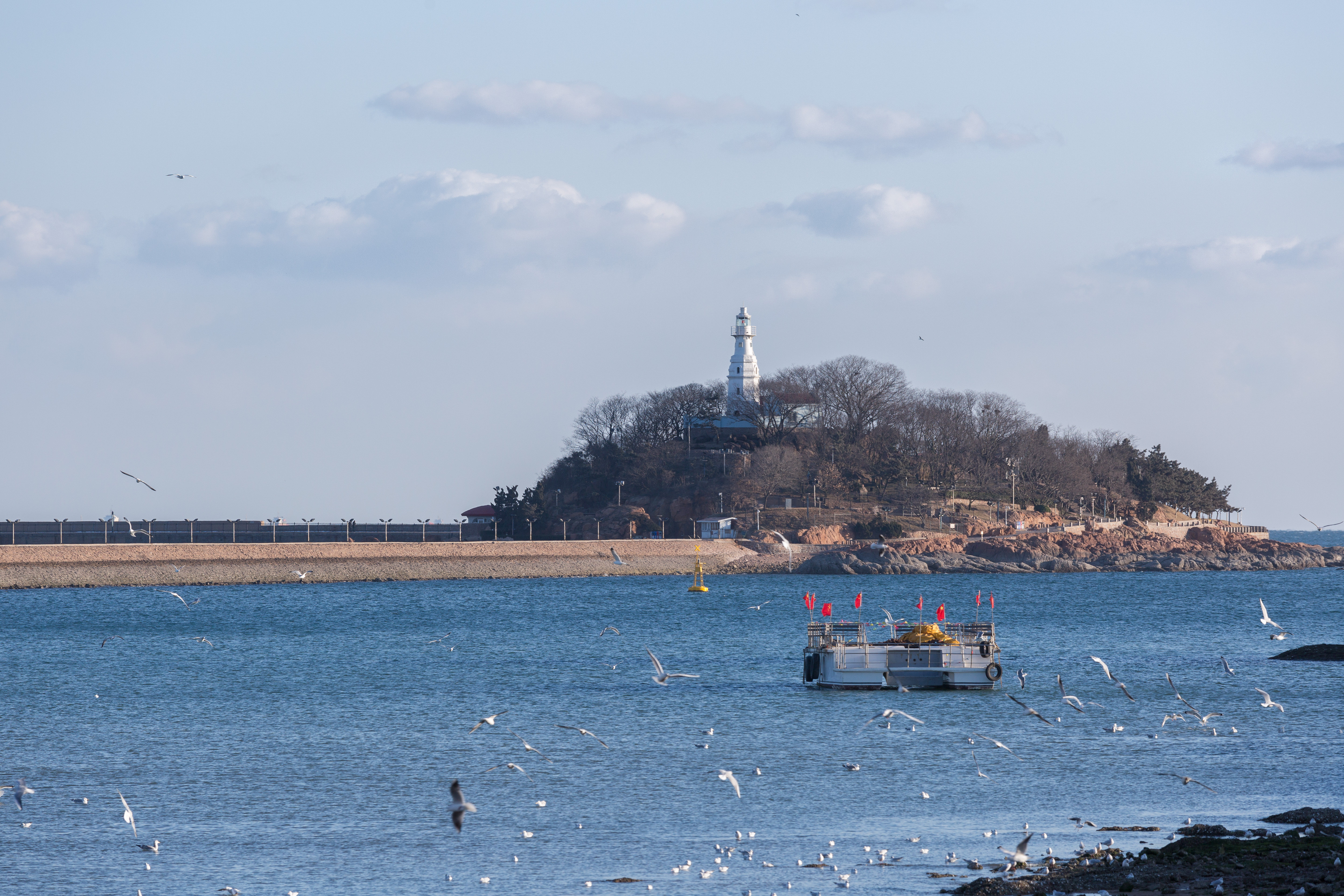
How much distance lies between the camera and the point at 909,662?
40.6 m

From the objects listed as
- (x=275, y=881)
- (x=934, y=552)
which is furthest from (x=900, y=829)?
(x=934, y=552)

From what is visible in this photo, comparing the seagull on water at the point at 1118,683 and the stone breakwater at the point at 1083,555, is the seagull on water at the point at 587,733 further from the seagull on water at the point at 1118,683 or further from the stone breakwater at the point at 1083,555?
the stone breakwater at the point at 1083,555

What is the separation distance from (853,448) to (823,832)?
122 metres

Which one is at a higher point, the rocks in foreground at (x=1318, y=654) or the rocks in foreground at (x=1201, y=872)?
the rocks in foreground at (x=1201, y=872)

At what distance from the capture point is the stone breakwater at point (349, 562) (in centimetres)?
10012

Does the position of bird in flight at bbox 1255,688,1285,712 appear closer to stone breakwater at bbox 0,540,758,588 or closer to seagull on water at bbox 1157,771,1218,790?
seagull on water at bbox 1157,771,1218,790

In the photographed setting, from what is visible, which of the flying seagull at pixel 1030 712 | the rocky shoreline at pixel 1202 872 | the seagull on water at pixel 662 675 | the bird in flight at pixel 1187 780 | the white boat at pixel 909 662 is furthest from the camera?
the white boat at pixel 909 662

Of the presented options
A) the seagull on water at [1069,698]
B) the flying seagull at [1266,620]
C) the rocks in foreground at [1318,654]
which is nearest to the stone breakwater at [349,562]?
the flying seagull at [1266,620]

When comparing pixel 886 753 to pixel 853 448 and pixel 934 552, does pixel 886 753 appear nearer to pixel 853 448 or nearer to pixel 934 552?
pixel 934 552

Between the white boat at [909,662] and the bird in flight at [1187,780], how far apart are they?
522 inches

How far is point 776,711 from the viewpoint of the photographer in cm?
3681

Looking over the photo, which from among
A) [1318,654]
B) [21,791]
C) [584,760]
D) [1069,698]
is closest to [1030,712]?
[1069,698]

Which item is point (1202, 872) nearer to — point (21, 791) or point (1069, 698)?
point (1069, 698)

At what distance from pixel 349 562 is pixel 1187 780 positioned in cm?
9498
